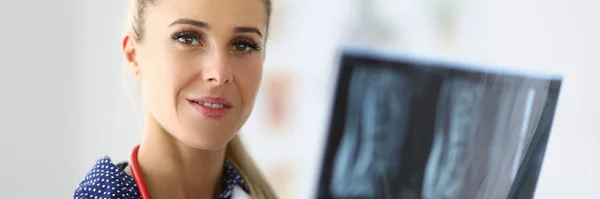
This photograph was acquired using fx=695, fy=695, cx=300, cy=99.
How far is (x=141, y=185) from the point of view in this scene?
58 centimetres

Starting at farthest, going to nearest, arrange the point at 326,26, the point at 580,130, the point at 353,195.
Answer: the point at 326,26 < the point at 353,195 < the point at 580,130

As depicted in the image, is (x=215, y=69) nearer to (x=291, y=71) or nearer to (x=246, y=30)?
(x=246, y=30)

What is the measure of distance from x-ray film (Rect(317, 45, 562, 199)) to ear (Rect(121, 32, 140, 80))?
18cm

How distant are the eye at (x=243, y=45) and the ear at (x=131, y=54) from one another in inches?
3.5

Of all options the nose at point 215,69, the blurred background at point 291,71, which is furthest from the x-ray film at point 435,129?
the nose at point 215,69

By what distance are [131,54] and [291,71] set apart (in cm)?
27

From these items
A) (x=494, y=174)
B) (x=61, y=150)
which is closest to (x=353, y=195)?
(x=494, y=174)

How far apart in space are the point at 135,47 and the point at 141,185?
0.38ft

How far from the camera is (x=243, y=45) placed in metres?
0.57

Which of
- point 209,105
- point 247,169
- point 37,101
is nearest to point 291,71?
point 247,169

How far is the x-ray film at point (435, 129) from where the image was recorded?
0.54 m

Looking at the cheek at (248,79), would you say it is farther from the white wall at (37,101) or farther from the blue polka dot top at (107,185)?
the white wall at (37,101)

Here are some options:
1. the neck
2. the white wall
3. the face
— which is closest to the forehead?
the face

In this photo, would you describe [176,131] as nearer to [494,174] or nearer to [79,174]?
[494,174]
